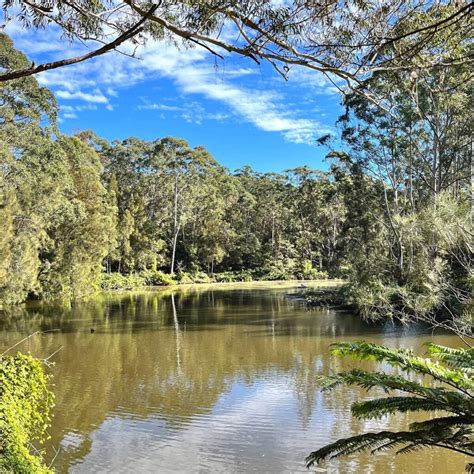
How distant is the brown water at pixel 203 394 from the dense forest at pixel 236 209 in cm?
240

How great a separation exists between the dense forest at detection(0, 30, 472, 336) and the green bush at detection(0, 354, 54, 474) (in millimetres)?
3689

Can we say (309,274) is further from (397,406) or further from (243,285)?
(397,406)

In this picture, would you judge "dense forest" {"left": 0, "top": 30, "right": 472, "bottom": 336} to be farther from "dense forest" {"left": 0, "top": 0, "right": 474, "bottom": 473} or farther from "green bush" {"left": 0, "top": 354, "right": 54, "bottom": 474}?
"green bush" {"left": 0, "top": 354, "right": 54, "bottom": 474}

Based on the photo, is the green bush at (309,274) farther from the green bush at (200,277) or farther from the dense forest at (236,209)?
the green bush at (200,277)

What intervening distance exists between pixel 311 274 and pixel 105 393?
95.5 ft

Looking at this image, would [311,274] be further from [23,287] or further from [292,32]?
[292,32]

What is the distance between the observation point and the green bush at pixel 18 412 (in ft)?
9.93

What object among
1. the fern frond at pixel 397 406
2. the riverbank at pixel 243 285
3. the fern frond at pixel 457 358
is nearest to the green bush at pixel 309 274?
the riverbank at pixel 243 285

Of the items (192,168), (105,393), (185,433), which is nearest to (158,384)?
(105,393)

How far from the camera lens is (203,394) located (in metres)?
7.81

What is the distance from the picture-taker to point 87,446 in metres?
5.79

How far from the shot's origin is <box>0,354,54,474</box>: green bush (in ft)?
9.93

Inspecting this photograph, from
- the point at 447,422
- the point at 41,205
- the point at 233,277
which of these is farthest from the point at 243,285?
the point at 447,422

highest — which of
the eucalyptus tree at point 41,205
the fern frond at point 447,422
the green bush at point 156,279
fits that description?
the eucalyptus tree at point 41,205
